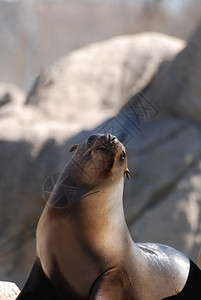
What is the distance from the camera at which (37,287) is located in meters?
2.06

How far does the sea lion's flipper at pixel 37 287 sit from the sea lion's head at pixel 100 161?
0.39 m

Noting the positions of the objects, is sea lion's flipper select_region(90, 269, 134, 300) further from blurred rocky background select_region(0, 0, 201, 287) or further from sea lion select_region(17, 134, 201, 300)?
blurred rocky background select_region(0, 0, 201, 287)

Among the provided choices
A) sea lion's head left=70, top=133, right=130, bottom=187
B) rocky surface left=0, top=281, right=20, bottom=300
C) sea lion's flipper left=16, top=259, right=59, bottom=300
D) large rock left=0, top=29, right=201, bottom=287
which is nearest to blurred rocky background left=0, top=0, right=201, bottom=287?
large rock left=0, top=29, right=201, bottom=287

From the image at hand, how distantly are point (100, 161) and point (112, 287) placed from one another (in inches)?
16.8

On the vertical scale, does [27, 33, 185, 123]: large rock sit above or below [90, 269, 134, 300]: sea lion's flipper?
above

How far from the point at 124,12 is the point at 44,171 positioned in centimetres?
1031

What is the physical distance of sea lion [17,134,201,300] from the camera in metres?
1.91

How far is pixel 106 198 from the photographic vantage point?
6.44 ft

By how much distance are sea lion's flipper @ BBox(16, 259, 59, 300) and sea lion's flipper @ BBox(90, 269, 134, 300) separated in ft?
0.67

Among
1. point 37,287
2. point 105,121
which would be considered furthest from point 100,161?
point 105,121

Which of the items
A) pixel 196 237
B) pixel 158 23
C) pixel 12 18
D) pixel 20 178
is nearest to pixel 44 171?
pixel 20 178

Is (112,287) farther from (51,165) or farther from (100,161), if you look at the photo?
(51,165)

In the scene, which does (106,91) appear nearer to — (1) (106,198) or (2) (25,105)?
(2) (25,105)

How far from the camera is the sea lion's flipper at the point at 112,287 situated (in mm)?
1900
